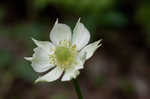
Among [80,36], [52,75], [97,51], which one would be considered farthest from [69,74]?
[97,51]

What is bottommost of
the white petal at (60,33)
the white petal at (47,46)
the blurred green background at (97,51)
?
the blurred green background at (97,51)

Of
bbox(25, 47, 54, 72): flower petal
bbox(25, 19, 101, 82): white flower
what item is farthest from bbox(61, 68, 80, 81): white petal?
bbox(25, 47, 54, 72): flower petal

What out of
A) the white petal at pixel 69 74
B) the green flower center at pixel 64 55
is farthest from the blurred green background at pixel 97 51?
the white petal at pixel 69 74

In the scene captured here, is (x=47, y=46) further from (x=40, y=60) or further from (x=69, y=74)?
(x=69, y=74)

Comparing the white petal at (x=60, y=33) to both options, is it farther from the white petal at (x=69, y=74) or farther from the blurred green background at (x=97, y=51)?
the blurred green background at (x=97, y=51)

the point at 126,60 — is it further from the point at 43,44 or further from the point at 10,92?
the point at 43,44

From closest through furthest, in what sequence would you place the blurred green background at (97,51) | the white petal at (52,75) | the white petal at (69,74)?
the white petal at (69,74) < the white petal at (52,75) < the blurred green background at (97,51)

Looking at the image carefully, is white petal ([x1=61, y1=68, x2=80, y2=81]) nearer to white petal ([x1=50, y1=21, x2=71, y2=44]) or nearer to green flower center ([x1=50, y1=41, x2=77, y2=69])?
green flower center ([x1=50, y1=41, x2=77, y2=69])
